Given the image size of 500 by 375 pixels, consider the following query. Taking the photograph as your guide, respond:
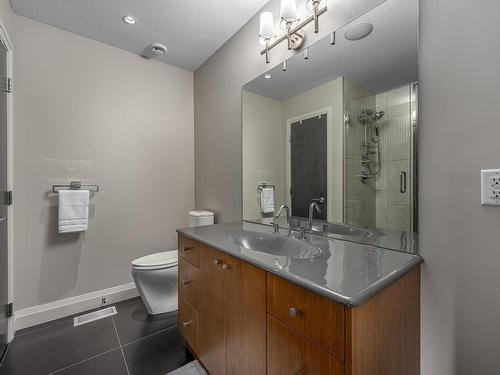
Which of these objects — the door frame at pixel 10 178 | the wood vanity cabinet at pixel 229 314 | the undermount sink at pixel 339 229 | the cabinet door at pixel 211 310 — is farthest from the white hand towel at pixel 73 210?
the undermount sink at pixel 339 229

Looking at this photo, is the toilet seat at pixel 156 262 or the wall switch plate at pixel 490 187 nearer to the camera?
the wall switch plate at pixel 490 187

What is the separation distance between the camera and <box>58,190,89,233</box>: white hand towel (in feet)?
6.32

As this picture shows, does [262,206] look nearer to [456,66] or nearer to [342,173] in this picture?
[342,173]

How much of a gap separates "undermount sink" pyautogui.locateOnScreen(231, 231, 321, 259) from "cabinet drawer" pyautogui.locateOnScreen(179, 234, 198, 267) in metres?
0.23

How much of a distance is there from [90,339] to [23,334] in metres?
0.55

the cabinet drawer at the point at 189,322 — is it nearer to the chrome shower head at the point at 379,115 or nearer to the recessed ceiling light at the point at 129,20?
the chrome shower head at the point at 379,115

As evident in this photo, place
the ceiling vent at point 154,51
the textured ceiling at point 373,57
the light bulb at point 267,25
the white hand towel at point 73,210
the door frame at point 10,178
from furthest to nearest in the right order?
the ceiling vent at point 154,51
the white hand towel at point 73,210
the door frame at point 10,178
the light bulb at point 267,25
the textured ceiling at point 373,57

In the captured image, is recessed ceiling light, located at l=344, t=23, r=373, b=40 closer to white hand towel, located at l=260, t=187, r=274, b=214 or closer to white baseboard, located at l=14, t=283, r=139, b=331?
white hand towel, located at l=260, t=187, r=274, b=214

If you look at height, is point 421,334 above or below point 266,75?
below

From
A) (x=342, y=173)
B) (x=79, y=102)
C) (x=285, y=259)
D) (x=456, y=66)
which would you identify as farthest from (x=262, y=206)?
(x=79, y=102)

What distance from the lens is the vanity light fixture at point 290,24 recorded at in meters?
1.35

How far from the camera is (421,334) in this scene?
955 mm

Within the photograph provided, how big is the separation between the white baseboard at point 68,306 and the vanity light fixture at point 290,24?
2417mm

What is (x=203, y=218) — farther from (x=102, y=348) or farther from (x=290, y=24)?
(x=290, y=24)
